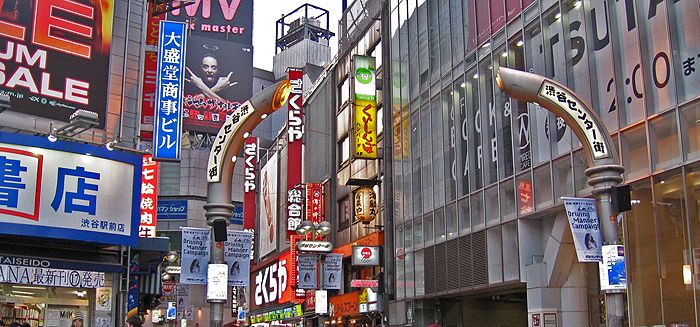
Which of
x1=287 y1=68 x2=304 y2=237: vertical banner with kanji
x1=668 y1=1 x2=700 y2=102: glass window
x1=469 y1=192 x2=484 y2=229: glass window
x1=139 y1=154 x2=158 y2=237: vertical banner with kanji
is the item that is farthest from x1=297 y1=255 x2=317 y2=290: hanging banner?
x1=287 y1=68 x2=304 y2=237: vertical banner with kanji

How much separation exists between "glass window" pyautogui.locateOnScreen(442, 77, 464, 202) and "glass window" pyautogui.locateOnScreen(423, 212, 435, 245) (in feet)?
5.58

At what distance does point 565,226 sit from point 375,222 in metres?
16.4

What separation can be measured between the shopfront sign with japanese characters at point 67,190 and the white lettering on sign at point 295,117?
A: 22.9 m

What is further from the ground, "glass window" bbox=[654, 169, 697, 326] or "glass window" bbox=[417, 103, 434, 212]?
"glass window" bbox=[417, 103, 434, 212]

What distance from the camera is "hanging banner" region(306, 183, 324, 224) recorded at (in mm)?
45219

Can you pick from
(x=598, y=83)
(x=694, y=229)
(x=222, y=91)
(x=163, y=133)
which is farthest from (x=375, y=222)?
(x=222, y=91)

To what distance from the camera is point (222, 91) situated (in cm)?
6341

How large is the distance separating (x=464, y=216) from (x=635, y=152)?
362 inches

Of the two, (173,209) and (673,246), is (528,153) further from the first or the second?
(173,209)

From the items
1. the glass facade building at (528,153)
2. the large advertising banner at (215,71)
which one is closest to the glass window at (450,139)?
the glass facade building at (528,153)

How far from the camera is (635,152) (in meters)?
19.0

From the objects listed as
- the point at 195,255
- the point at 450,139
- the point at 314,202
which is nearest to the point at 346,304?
the point at 314,202

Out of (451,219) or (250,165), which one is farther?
(250,165)

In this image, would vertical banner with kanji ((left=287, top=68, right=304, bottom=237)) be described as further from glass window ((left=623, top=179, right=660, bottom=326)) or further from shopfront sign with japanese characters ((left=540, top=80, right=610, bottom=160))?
shopfront sign with japanese characters ((left=540, top=80, right=610, bottom=160))
